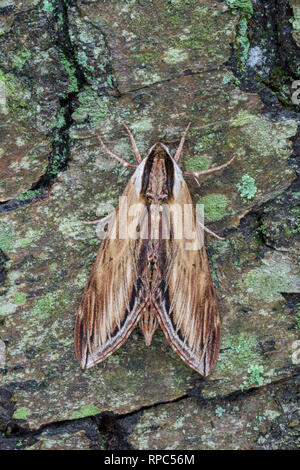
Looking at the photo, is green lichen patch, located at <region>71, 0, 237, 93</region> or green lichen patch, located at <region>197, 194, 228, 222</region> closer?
green lichen patch, located at <region>71, 0, 237, 93</region>

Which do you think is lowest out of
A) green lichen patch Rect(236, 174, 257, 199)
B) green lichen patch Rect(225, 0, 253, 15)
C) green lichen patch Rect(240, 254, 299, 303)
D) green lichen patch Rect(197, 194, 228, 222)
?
green lichen patch Rect(240, 254, 299, 303)

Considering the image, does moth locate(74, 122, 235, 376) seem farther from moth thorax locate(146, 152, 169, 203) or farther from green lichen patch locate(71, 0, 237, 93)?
green lichen patch locate(71, 0, 237, 93)

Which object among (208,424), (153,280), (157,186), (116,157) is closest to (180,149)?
(157,186)

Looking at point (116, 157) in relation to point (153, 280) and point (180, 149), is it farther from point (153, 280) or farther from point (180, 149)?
point (153, 280)

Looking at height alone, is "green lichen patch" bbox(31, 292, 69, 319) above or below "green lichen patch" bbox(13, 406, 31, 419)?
above

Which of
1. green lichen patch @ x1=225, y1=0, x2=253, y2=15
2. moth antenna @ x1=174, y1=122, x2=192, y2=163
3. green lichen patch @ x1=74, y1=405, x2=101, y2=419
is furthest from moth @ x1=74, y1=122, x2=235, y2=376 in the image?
green lichen patch @ x1=225, y1=0, x2=253, y2=15

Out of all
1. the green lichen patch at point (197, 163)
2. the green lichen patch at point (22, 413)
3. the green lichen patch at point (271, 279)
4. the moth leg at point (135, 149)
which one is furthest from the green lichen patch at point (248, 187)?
the green lichen patch at point (22, 413)

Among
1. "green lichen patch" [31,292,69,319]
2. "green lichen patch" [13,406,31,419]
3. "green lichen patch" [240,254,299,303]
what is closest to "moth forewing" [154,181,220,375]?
"green lichen patch" [240,254,299,303]

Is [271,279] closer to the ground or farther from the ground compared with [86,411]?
farther from the ground
